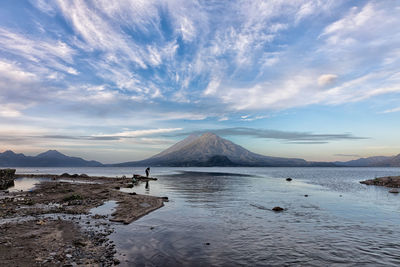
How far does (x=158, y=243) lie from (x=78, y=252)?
466 cm

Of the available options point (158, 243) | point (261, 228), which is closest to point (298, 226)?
point (261, 228)

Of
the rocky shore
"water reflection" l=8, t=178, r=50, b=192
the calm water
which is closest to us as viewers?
the rocky shore

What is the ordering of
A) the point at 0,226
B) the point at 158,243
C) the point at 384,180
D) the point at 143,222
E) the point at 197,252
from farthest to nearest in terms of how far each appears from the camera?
the point at 384,180
the point at 143,222
the point at 0,226
the point at 158,243
the point at 197,252

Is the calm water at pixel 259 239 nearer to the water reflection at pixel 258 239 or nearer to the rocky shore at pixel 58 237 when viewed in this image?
the water reflection at pixel 258 239

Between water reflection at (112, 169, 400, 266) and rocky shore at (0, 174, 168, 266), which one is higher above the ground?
rocky shore at (0, 174, 168, 266)

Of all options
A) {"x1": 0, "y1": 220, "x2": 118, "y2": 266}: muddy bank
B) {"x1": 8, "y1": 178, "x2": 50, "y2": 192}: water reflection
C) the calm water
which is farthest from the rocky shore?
{"x1": 8, "y1": 178, "x2": 50, "y2": 192}: water reflection

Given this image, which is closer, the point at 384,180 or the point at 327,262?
the point at 327,262

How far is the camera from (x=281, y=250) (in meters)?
13.8

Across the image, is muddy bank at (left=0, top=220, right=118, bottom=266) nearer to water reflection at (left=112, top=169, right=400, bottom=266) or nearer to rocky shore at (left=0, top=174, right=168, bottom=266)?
rocky shore at (left=0, top=174, right=168, bottom=266)

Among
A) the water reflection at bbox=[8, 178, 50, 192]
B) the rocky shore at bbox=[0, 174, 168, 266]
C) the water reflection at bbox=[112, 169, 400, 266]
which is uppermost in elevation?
the rocky shore at bbox=[0, 174, 168, 266]

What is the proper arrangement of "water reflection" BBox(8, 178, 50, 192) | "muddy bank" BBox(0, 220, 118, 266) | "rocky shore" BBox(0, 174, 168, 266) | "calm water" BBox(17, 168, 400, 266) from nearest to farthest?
"muddy bank" BBox(0, 220, 118, 266) < "rocky shore" BBox(0, 174, 168, 266) < "calm water" BBox(17, 168, 400, 266) < "water reflection" BBox(8, 178, 50, 192)

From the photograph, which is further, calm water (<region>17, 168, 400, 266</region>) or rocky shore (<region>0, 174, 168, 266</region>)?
calm water (<region>17, 168, 400, 266</region>)

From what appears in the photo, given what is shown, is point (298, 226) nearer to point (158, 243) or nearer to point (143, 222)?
point (158, 243)

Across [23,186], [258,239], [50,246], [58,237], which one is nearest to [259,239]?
[258,239]
